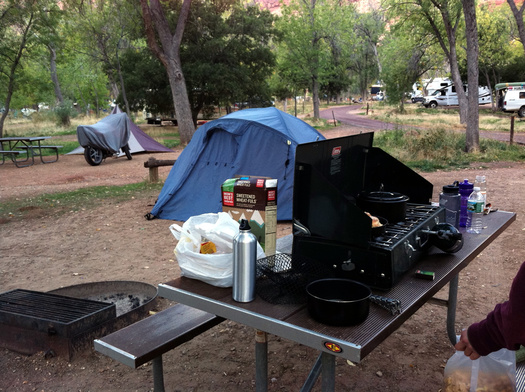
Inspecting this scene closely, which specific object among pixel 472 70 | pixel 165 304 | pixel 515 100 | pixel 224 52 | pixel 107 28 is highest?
pixel 107 28

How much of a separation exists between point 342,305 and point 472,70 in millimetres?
13534

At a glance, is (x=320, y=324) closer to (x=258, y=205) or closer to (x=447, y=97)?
(x=258, y=205)

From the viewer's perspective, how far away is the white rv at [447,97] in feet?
116

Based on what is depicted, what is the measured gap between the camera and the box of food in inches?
88.1

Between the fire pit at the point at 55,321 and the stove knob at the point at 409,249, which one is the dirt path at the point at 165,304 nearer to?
the fire pit at the point at 55,321

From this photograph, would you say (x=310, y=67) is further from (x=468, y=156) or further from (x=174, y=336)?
(x=174, y=336)

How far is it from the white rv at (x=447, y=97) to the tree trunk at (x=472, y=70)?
24098 mm

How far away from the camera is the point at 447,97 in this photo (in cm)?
3603

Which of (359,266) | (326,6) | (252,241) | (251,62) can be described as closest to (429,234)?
(359,266)

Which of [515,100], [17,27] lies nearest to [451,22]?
[515,100]

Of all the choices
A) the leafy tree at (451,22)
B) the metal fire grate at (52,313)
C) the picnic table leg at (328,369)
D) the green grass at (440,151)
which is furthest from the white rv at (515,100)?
the picnic table leg at (328,369)

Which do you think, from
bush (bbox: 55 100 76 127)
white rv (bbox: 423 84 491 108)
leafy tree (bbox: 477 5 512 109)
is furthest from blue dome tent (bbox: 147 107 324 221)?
white rv (bbox: 423 84 491 108)

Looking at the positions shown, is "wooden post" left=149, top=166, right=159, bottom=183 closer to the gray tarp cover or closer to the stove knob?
the gray tarp cover

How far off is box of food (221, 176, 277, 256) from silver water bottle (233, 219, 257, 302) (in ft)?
1.40
